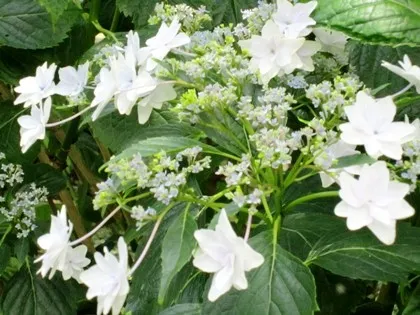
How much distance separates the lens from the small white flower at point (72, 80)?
0.74m

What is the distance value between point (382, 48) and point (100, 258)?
38cm

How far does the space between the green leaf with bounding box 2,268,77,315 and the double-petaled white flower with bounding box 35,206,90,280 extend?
17.2 inches

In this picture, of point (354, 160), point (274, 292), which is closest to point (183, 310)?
point (274, 292)

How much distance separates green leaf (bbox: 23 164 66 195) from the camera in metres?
1.09

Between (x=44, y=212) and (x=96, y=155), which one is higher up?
(x=96, y=155)

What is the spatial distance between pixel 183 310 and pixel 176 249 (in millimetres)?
124

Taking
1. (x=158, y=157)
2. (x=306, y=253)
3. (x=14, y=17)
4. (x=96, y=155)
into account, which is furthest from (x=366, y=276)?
(x=96, y=155)

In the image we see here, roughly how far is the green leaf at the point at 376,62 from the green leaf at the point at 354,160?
0.21 meters

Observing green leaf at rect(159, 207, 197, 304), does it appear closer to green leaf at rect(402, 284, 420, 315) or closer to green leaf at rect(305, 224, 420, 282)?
green leaf at rect(305, 224, 420, 282)

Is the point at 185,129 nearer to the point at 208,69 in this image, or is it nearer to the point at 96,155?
the point at 208,69

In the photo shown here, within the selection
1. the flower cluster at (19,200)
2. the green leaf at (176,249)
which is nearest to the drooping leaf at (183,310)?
the green leaf at (176,249)

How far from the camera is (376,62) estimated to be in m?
0.78

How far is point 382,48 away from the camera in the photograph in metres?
0.79

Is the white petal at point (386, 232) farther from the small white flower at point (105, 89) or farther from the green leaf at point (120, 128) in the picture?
the green leaf at point (120, 128)
